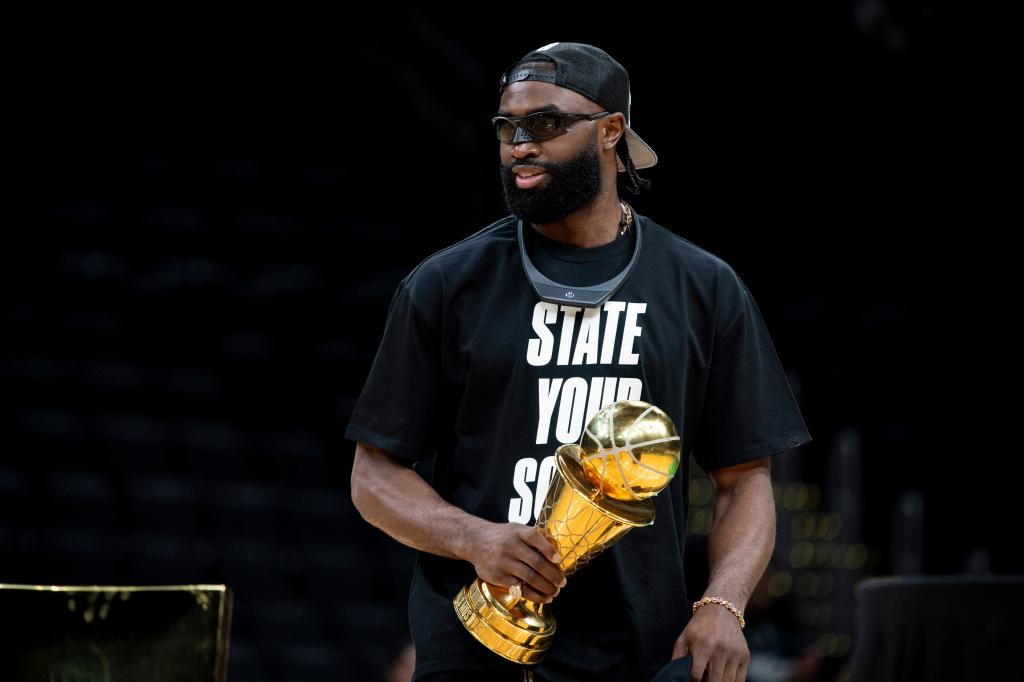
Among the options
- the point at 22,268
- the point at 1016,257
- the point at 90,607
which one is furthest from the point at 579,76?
the point at 1016,257

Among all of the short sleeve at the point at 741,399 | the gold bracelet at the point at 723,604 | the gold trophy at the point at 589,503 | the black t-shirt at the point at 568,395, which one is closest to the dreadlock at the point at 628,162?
the black t-shirt at the point at 568,395

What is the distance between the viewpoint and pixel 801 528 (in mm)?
7297

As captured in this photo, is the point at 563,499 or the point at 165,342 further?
the point at 165,342

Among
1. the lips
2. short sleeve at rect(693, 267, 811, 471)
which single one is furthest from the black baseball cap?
short sleeve at rect(693, 267, 811, 471)

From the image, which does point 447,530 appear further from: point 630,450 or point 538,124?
point 538,124

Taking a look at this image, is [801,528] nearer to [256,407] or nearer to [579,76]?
[256,407]

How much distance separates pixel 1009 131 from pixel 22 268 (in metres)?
6.26

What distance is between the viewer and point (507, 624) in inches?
70.6

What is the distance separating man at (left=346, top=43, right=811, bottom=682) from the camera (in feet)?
6.37

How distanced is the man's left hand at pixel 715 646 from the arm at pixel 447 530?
0.77 ft

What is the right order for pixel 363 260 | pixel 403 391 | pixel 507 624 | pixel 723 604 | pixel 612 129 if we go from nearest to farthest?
pixel 507 624
pixel 723 604
pixel 403 391
pixel 612 129
pixel 363 260

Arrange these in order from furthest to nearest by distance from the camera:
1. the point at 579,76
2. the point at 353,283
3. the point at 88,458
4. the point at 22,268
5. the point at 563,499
A: 1. the point at 353,283
2. the point at 22,268
3. the point at 88,458
4. the point at 579,76
5. the point at 563,499

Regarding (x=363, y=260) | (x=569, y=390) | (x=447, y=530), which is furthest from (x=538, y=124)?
(x=363, y=260)

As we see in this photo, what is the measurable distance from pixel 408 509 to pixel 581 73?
719 mm
